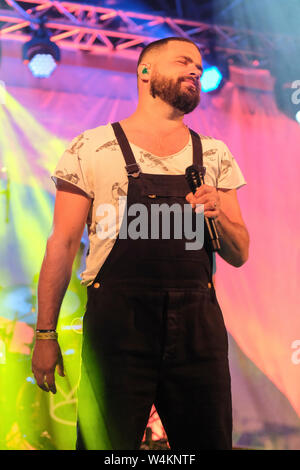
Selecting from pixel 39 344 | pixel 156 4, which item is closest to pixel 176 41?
pixel 39 344

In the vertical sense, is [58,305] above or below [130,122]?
below

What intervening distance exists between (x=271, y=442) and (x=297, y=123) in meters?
2.74

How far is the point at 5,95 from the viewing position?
4559 mm

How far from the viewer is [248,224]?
15.6ft

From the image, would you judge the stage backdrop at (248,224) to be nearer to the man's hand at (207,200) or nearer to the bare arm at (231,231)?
the bare arm at (231,231)

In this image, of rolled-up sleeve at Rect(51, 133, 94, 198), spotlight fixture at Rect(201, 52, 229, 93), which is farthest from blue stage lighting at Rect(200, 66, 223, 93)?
rolled-up sleeve at Rect(51, 133, 94, 198)

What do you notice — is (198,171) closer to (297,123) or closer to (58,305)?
(58,305)

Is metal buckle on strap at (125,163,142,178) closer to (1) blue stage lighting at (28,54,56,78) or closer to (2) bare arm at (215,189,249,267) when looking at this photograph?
(2) bare arm at (215,189,249,267)

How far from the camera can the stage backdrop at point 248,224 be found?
4254 millimetres

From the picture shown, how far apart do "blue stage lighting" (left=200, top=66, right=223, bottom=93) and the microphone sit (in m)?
3.15

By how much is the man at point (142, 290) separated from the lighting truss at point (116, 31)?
2.75 m

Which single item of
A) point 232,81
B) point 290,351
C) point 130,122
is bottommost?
point 290,351

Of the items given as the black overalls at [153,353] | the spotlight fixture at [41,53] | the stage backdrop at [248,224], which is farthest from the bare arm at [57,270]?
the spotlight fixture at [41,53]

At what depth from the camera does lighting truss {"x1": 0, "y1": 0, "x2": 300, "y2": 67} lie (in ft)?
14.4
